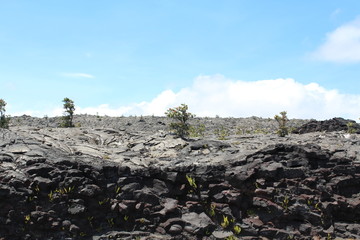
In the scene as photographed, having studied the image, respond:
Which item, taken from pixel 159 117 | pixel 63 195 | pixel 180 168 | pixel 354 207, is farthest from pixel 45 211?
pixel 159 117

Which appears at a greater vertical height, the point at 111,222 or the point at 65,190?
the point at 65,190

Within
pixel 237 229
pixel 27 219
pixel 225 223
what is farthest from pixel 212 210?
pixel 27 219

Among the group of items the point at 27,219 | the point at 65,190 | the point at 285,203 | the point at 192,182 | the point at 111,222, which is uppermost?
the point at 192,182

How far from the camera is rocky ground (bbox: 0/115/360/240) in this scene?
15.1 m

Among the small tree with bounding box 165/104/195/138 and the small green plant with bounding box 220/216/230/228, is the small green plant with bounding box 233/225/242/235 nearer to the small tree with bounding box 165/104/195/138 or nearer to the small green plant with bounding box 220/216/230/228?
the small green plant with bounding box 220/216/230/228

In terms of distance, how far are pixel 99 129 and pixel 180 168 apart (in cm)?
945

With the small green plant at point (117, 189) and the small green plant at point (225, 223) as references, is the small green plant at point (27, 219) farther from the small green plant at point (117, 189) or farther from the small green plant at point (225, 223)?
the small green plant at point (225, 223)

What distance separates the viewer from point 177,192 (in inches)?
672

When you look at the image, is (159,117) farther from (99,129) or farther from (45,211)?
(45,211)

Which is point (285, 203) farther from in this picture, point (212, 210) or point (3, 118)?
point (3, 118)

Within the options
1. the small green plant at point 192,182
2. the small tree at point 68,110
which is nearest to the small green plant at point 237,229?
the small green plant at point 192,182

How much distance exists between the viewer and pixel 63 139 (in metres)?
20.8

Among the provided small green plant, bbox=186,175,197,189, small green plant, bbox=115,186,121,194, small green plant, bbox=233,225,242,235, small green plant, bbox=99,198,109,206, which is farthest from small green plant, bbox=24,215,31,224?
small green plant, bbox=233,225,242,235

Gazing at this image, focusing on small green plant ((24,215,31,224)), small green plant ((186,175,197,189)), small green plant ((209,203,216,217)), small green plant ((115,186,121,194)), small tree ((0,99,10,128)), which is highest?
small tree ((0,99,10,128))
